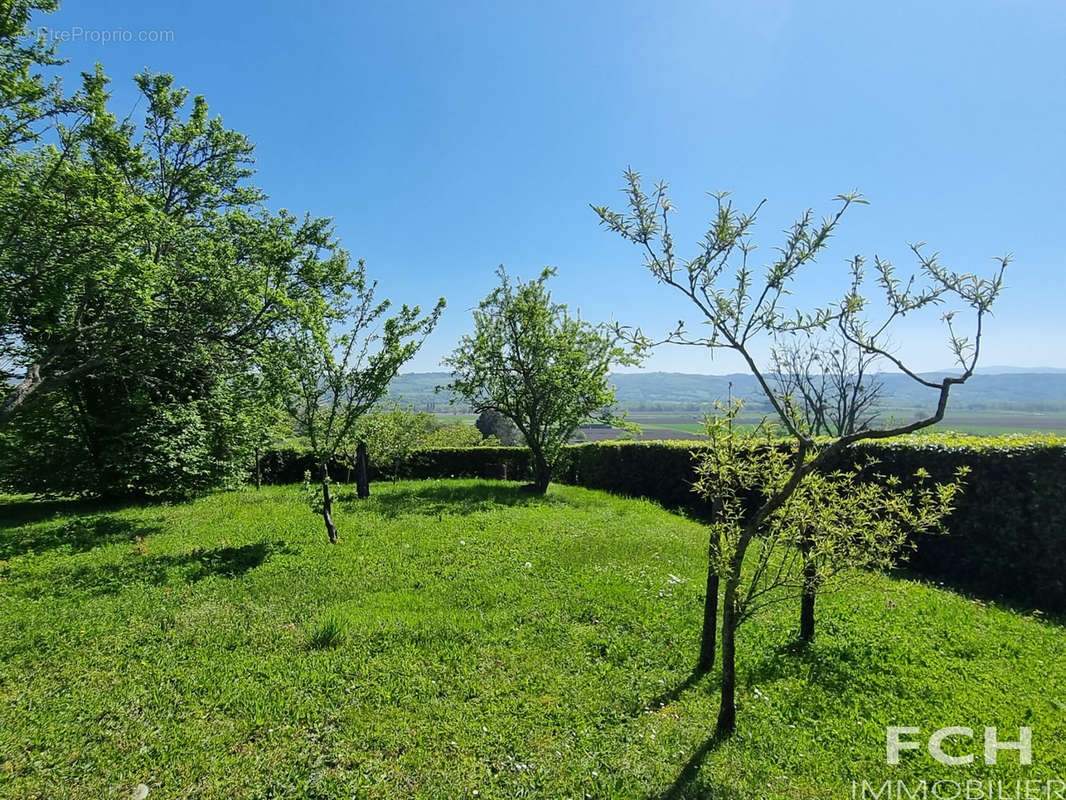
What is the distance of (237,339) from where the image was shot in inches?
462

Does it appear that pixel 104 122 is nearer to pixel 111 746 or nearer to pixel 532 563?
pixel 111 746

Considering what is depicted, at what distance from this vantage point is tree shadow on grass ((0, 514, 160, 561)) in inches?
329

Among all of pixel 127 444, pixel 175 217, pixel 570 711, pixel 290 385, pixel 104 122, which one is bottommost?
pixel 570 711

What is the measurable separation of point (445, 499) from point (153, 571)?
273 inches

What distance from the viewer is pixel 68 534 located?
924cm

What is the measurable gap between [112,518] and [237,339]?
16.8ft

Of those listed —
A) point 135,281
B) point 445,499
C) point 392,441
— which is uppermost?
point 135,281

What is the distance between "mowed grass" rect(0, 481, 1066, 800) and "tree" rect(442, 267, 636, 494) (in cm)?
743

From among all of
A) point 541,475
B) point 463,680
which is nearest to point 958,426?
point 541,475

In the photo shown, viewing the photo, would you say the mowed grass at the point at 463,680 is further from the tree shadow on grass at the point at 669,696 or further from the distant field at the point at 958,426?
the distant field at the point at 958,426

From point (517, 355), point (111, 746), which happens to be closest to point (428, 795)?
point (111, 746)

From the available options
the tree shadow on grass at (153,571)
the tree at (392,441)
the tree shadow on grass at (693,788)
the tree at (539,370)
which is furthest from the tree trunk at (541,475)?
the tree shadow on grass at (693,788)

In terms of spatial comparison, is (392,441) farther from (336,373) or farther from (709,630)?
(709,630)

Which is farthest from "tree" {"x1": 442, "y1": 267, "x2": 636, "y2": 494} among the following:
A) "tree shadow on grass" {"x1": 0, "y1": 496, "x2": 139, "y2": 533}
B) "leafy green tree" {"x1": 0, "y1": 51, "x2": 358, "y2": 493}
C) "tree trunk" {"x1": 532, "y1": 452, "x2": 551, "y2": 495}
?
"tree shadow on grass" {"x1": 0, "y1": 496, "x2": 139, "y2": 533}
